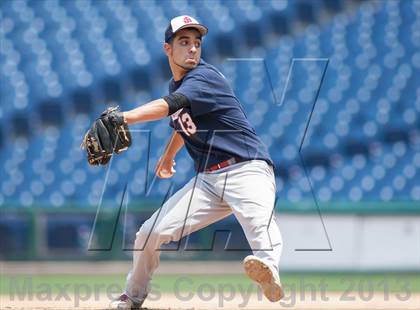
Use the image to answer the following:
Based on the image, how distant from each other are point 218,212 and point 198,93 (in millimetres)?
751

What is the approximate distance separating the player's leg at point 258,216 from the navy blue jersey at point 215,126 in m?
0.11

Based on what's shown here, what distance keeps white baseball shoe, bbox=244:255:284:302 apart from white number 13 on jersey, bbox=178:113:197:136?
2.67ft

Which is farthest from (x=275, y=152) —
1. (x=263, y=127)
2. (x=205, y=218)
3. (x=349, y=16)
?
(x=205, y=218)

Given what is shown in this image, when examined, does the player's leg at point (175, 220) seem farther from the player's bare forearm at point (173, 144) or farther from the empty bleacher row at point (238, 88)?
the empty bleacher row at point (238, 88)

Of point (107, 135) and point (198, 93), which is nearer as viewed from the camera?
point (107, 135)

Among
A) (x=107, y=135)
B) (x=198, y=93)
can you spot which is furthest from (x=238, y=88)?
(x=107, y=135)

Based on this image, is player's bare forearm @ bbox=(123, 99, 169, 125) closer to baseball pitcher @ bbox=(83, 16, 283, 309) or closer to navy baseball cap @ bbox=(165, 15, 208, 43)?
baseball pitcher @ bbox=(83, 16, 283, 309)

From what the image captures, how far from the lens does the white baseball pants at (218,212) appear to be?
433 centimetres

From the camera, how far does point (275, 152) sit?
34.4ft

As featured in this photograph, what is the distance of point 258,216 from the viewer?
14.2ft

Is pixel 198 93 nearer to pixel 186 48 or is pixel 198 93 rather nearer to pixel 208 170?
pixel 186 48

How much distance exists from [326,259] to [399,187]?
1940 mm

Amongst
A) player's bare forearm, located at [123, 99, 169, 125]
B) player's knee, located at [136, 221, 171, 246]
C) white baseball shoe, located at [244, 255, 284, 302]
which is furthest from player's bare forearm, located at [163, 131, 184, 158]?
white baseball shoe, located at [244, 255, 284, 302]

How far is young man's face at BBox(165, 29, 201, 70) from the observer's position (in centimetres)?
442
